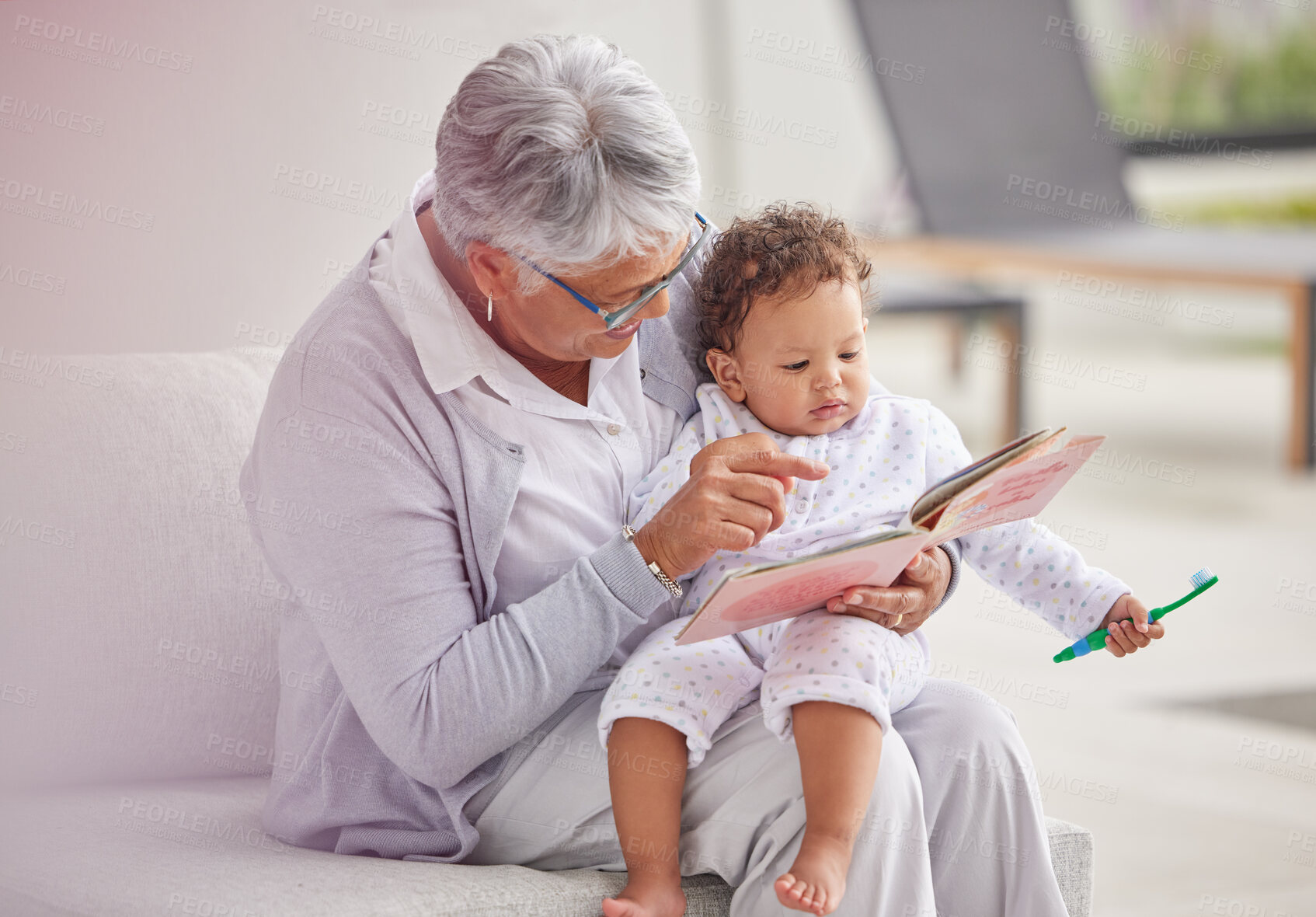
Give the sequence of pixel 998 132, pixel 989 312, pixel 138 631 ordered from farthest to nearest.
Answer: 1. pixel 998 132
2. pixel 989 312
3. pixel 138 631

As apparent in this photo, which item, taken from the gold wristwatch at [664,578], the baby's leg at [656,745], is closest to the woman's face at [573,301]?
the gold wristwatch at [664,578]

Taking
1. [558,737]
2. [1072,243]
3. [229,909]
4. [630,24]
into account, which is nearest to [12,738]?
[229,909]

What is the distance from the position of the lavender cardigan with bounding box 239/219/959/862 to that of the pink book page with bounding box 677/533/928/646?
4.6 inches

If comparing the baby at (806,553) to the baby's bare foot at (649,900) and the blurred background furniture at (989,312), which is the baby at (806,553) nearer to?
the baby's bare foot at (649,900)

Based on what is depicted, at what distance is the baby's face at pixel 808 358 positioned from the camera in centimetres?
158

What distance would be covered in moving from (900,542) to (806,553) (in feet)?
1.00

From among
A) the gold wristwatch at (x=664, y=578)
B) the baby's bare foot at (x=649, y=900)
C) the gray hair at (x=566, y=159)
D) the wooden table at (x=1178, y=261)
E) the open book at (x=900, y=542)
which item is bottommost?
the wooden table at (x=1178, y=261)

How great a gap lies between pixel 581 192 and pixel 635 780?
589 mm

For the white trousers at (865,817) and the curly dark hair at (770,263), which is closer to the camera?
the white trousers at (865,817)

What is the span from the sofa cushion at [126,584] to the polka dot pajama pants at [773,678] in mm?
589

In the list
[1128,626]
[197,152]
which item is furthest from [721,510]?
[197,152]

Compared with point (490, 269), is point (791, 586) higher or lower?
lower

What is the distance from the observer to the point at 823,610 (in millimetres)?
1492

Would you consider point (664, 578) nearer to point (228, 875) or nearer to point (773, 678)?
point (773, 678)
